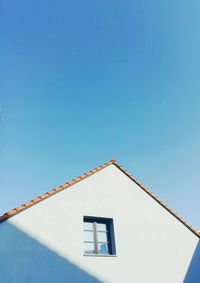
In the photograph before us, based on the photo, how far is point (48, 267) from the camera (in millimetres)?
8031

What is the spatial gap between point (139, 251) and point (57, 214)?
361 cm

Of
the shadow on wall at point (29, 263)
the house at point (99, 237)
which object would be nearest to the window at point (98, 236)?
the house at point (99, 237)

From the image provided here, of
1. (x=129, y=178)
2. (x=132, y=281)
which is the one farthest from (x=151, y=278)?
(x=129, y=178)

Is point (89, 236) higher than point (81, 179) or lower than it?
lower

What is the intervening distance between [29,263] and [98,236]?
2815mm

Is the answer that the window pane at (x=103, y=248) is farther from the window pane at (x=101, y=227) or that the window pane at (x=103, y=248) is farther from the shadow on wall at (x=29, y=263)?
the shadow on wall at (x=29, y=263)

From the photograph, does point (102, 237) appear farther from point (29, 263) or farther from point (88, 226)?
point (29, 263)

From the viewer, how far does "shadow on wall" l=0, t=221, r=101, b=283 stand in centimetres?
748

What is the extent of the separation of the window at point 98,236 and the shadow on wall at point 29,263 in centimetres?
93

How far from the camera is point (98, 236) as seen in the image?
31.9 ft

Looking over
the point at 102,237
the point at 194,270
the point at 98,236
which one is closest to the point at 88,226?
the point at 98,236

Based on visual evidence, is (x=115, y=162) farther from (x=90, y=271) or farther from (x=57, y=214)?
(x=90, y=271)

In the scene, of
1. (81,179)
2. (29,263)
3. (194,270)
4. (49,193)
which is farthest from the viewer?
(194,270)

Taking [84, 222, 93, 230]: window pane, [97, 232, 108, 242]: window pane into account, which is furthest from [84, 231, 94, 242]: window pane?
[97, 232, 108, 242]: window pane
